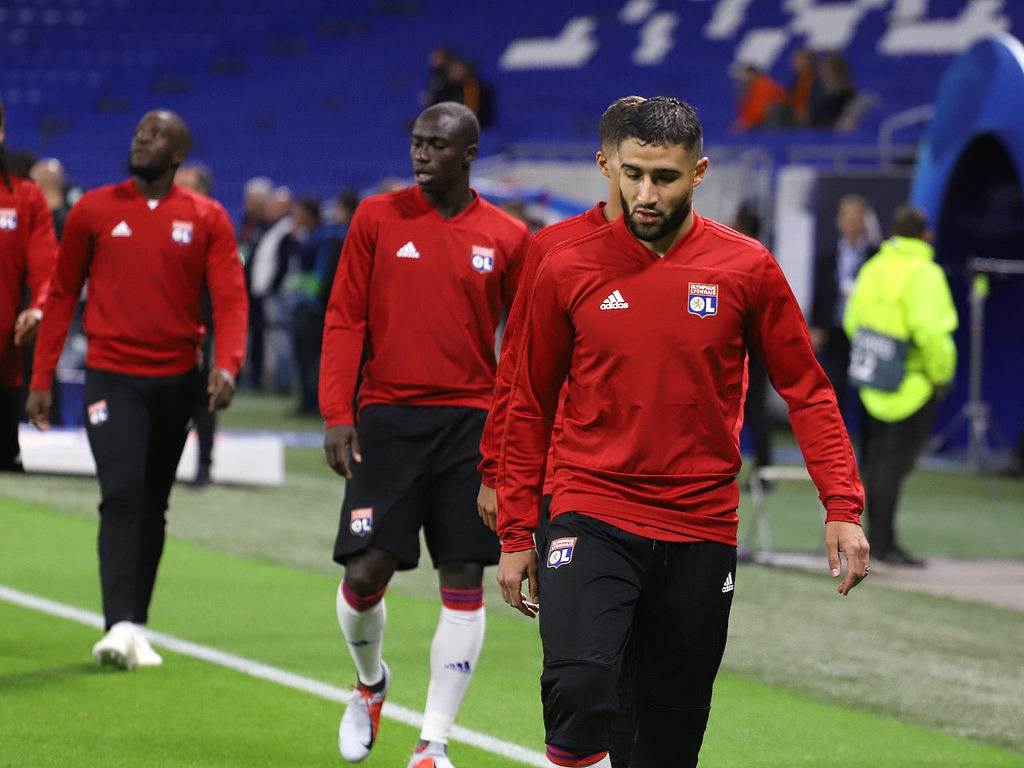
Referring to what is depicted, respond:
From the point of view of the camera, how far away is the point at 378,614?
5941 millimetres

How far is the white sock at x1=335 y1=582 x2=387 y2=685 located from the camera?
5914 mm

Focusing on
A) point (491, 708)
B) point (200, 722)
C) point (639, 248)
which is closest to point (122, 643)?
point (200, 722)

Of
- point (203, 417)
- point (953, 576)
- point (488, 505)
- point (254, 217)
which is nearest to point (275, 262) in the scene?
point (254, 217)

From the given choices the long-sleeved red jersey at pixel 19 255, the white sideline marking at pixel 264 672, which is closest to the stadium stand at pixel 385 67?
the white sideline marking at pixel 264 672

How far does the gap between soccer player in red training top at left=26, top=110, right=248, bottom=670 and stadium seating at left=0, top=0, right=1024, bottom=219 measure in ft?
56.3

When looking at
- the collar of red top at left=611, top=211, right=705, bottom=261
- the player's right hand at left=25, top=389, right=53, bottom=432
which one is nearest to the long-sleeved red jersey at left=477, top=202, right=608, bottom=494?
the collar of red top at left=611, top=211, right=705, bottom=261

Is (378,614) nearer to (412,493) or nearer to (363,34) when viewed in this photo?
(412,493)

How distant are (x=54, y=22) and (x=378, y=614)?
26114 mm

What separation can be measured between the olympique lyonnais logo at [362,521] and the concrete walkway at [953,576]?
5198 millimetres

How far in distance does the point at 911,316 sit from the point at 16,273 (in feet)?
19.2

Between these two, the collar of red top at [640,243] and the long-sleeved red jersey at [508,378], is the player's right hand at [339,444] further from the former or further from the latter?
the collar of red top at [640,243]

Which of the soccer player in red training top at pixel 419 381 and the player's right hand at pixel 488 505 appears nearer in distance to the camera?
the player's right hand at pixel 488 505

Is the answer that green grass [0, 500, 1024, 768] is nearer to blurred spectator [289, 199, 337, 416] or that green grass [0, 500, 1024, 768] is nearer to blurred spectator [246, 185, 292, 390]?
blurred spectator [289, 199, 337, 416]

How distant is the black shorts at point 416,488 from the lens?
5809mm
